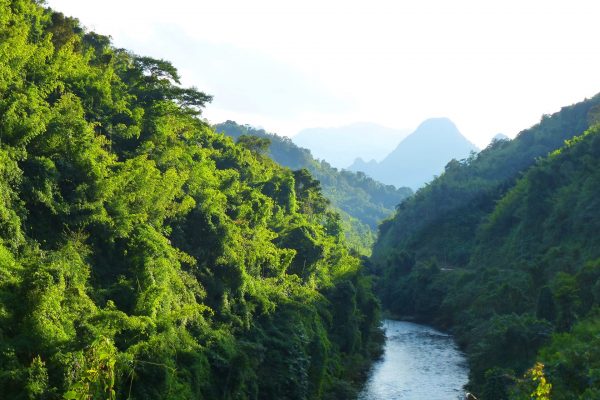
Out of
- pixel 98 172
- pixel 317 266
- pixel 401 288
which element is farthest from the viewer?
pixel 401 288

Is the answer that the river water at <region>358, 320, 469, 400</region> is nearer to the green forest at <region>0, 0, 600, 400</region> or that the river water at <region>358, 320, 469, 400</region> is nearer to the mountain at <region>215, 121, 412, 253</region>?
the green forest at <region>0, 0, 600, 400</region>

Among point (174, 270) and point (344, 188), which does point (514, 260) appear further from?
point (344, 188)

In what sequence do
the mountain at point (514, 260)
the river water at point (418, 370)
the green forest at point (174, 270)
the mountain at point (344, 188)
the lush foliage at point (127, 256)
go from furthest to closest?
the mountain at point (344, 188)
the river water at point (418, 370)
the mountain at point (514, 260)
the green forest at point (174, 270)
the lush foliage at point (127, 256)

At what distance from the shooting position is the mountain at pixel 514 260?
2948 cm

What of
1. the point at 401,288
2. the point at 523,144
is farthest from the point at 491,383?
the point at 523,144

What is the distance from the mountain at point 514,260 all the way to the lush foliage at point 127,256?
10.6 metres

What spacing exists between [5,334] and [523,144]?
108 meters

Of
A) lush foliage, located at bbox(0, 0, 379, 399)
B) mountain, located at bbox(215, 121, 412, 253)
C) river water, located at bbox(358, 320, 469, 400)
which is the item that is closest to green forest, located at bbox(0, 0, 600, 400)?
lush foliage, located at bbox(0, 0, 379, 399)

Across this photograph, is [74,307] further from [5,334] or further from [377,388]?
[377,388]

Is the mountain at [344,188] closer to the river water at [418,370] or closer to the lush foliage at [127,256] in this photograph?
the river water at [418,370]

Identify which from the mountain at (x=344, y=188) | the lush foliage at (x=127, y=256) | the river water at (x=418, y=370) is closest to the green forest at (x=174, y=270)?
the lush foliage at (x=127, y=256)

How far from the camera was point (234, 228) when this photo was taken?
3128cm

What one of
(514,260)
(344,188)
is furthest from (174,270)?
(344,188)

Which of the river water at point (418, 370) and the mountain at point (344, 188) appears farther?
the mountain at point (344, 188)
